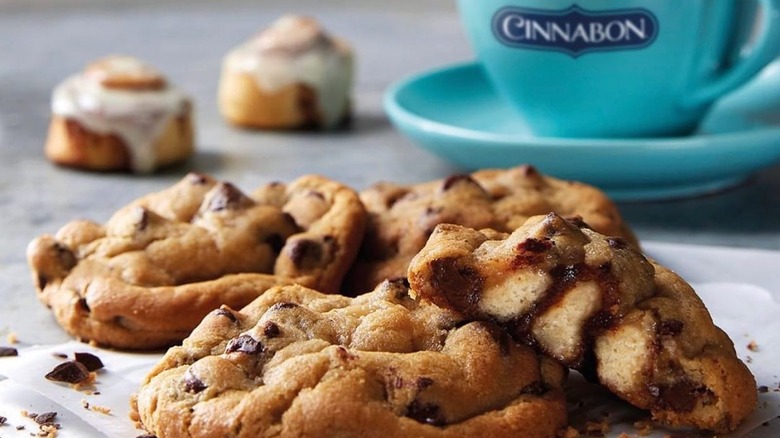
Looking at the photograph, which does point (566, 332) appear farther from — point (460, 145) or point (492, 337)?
point (460, 145)

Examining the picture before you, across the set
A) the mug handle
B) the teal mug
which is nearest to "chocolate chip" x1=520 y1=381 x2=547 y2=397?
the teal mug

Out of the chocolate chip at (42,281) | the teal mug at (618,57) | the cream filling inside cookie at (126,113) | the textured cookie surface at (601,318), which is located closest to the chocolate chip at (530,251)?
the textured cookie surface at (601,318)

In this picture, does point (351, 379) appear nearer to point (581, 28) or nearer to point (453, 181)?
point (453, 181)

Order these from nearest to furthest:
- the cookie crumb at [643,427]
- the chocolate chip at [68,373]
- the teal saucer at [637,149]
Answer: the cookie crumb at [643,427], the chocolate chip at [68,373], the teal saucer at [637,149]

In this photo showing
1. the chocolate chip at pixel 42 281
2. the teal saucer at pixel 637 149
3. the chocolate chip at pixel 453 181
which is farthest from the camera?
the teal saucer at pixel 637 149

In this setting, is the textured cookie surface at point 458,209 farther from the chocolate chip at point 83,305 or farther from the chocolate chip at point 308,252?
the chocolate chip at point 83,305

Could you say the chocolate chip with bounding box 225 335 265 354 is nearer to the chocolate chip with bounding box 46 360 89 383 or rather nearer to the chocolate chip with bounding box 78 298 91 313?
the chocolate chip with bounding box 46 360 89 383
